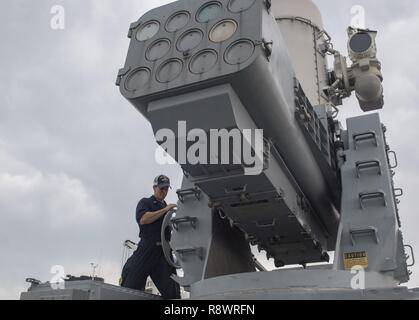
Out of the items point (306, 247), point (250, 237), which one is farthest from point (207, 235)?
point (306, 247)

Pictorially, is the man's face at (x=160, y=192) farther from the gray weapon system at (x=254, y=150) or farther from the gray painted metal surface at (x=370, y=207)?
the gray painted metal surface at (x=370, y=207)

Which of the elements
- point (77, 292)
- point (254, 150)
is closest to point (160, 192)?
point (254, 150)

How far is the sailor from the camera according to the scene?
211 inches

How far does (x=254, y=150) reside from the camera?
4.33 meters

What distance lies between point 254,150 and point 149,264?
5.97 feet

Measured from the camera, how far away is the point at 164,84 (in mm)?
4219

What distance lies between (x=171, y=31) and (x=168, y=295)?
8.32ft

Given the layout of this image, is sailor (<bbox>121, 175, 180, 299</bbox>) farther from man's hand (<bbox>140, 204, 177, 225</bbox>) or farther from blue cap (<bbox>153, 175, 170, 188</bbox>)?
blue cap (<bbox>153, 175, 170, 188</bbox>)

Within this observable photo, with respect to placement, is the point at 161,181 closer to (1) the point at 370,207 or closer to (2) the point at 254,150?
(2) the point at 254,150

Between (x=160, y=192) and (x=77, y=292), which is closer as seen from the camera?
(x=77, y=292)

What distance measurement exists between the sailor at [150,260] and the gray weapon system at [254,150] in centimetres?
16

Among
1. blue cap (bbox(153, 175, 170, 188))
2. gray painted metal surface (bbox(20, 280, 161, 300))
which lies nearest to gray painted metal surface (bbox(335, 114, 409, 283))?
blue cap (bbox(153, 175, 170, 188))

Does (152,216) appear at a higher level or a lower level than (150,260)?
higher

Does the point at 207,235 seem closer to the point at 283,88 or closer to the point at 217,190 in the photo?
the point at 217,190
